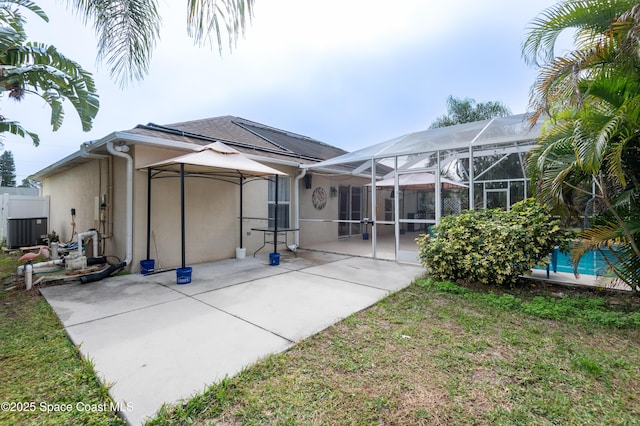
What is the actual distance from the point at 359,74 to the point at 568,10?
9082 millimetres

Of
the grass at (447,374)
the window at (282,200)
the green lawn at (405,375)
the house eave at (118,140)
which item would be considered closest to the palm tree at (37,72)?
the house eave at (118,140)

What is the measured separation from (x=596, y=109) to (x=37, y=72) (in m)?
7.79

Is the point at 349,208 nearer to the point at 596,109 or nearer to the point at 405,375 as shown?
→ the point at 596,109

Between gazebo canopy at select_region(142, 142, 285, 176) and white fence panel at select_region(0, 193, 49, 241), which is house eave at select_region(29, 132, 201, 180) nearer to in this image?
gazebo canopy at select_region(142, 142, 285, 176)

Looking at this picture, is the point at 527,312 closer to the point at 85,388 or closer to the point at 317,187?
the point at 85,388

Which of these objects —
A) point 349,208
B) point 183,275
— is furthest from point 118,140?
point 349,208

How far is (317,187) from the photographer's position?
10586mm

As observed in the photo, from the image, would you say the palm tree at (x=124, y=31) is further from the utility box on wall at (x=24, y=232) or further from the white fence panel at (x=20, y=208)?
the white fence panel at (x=20, y=208)

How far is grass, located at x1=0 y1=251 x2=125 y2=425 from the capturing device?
1947 millimetres

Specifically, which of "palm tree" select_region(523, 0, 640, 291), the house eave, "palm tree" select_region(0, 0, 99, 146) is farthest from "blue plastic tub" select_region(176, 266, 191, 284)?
"palm tree" select_region(523, 0, 640, 291)

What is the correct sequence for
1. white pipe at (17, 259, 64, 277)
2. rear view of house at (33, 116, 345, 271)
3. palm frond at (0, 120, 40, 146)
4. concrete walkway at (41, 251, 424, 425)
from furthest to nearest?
rear view of house at (33, 116, 345, 271)
white pipe at (17, 259, 64, 277)
palm frond at (0, 120, 40, 146)
concrete walkway at (41, 251, 424, 425)

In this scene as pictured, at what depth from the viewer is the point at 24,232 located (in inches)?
393

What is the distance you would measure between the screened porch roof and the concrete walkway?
2.84 meters

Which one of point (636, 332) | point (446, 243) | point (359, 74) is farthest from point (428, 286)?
point (359, 74)
